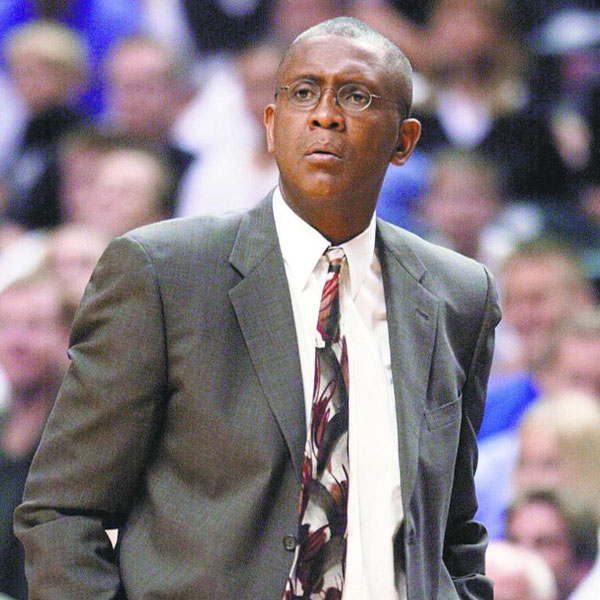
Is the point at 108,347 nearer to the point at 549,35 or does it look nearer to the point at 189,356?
the point at 189,356

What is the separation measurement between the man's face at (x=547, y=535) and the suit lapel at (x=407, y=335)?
2.24m

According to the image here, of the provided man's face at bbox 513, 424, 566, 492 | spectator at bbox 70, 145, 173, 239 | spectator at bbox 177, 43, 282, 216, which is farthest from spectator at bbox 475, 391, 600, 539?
spectator at bbox 70, 145, 173, 239

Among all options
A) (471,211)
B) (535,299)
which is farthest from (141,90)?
(535,299)

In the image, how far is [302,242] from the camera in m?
2.09

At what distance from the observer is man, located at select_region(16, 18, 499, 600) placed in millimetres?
1871

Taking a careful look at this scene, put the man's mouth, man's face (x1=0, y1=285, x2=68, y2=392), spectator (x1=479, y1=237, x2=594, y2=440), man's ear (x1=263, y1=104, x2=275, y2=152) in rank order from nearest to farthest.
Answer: the man's mouth → man's ear (x1=263, y1=104, x2=275, y2=152) → man's face (x1=0, y1=285, x2=68, y2=392) → spectator (x1=479, y1=237, x2=594, y2=440)

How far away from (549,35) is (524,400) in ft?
5.21

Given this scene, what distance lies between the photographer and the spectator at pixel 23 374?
3971 millimetres

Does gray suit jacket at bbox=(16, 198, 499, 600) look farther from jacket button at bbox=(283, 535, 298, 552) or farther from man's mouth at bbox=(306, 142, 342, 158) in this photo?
man's mouth at bbox=(306, 142, 342, 158)

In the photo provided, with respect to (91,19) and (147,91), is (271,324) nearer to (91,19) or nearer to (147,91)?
(147,91)

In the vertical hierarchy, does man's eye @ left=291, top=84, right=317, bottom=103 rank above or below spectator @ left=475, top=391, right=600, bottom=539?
above

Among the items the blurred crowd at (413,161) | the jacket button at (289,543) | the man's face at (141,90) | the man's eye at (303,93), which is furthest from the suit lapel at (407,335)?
the man's face at (141,90)

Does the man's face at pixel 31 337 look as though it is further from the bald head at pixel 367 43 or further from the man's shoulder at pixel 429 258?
the bald head at pixel 367 43

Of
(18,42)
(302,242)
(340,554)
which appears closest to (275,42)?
(18,42)
